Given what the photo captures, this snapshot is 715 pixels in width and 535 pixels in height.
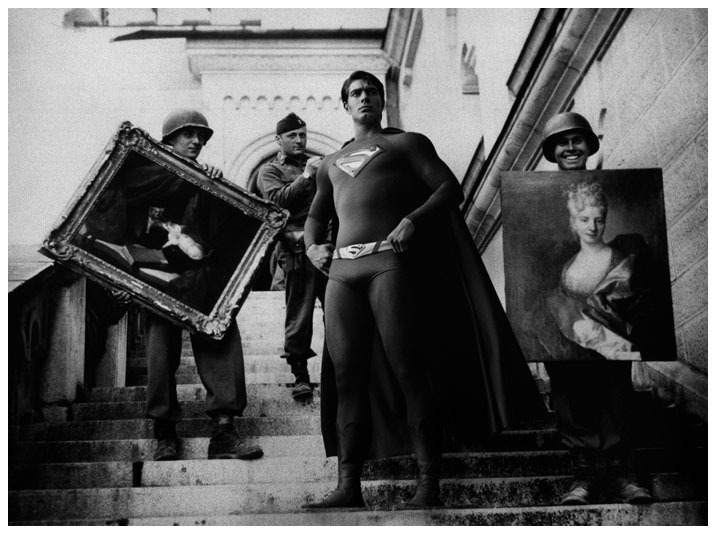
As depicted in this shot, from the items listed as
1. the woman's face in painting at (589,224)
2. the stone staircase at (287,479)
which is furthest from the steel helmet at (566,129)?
the stone staircase at (287,479)

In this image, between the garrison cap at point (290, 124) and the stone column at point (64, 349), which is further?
the garrison cap at point (290, 124)

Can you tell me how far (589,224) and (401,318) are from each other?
94 centimetres

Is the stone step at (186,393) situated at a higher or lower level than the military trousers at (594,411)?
higher

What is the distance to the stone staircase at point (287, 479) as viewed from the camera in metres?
4.02

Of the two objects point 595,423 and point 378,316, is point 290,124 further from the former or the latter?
point 595,423

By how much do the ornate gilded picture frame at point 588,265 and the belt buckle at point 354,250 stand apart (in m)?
0.64

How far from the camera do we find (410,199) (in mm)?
4430

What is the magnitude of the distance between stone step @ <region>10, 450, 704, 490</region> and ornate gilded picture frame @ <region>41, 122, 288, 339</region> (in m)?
0.66

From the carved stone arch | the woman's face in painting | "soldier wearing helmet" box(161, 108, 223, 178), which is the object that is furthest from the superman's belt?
the carved stone arch

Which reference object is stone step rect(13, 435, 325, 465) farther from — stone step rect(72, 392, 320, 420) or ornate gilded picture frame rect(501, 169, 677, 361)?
ornate gilded picture frame rect(501, 169, 677, 361)

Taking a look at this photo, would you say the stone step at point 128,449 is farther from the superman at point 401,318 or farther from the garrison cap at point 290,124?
the garrison cap at point 290,124

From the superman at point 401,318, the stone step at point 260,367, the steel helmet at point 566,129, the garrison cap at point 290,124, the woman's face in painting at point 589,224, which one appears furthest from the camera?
the stone step at point 260,367

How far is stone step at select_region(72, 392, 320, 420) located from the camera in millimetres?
5504

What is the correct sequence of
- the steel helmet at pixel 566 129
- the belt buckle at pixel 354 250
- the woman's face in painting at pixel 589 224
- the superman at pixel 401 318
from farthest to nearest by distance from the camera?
1. the steel helmet at pixel 566 129
2. the woman's face in painting at pixel 589 224
3. the belt buckle at pixel 354 250
4. the superman at pixel 401 318
